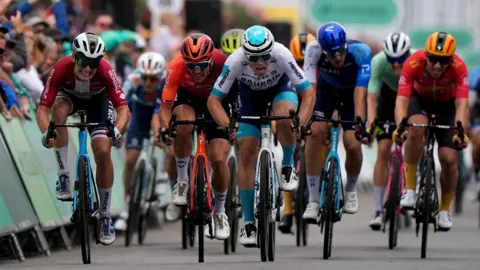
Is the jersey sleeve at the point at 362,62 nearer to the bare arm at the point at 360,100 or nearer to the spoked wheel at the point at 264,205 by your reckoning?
the bare arm at the point at 360,100

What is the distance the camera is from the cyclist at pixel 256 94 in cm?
1295

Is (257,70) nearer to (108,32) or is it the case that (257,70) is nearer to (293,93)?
(293,93)

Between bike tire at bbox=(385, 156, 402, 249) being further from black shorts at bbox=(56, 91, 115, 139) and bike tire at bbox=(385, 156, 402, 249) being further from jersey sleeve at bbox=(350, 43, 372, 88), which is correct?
black shorts at bbox=(56, 91, 115, 139)

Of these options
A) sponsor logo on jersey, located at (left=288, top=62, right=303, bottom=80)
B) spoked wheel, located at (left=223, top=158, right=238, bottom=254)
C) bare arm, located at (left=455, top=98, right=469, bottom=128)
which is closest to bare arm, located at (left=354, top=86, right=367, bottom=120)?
bare arm, located at (left=455, top=98, right=469, bottom=128)

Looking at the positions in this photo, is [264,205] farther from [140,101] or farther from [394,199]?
[140,101]

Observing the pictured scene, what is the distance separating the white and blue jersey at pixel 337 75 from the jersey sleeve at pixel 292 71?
1319mm

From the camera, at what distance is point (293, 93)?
1360 centimetres

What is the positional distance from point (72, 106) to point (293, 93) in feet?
6.93

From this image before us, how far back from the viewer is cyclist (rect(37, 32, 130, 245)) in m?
12.9

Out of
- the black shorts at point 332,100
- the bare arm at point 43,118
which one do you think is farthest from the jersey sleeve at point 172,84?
the black shorts at point 332,100

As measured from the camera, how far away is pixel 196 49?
13.4 m

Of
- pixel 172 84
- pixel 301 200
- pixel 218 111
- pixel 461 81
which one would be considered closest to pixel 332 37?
pixel 461 81

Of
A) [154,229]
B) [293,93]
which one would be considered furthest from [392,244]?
[154,229]

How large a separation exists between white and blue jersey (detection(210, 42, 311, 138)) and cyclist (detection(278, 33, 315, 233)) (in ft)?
9.06
